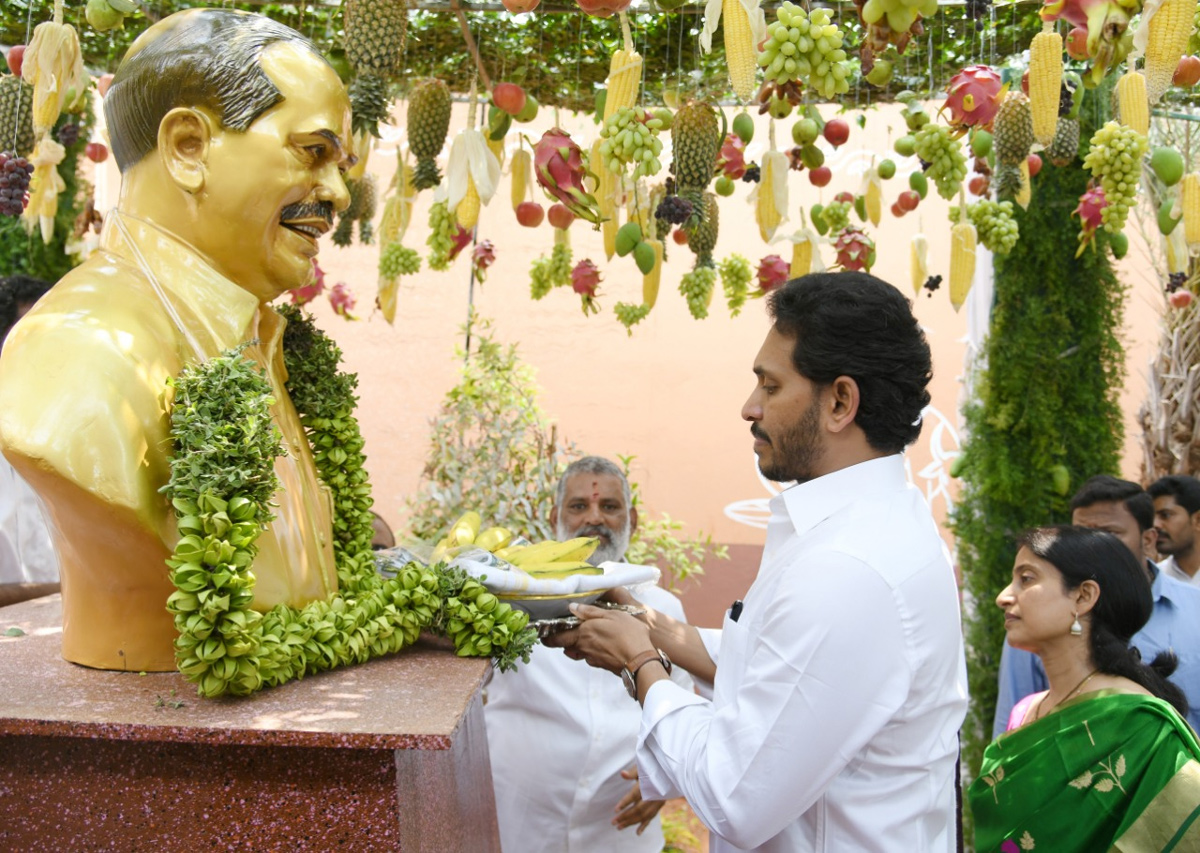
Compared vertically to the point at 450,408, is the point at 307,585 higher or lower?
higher

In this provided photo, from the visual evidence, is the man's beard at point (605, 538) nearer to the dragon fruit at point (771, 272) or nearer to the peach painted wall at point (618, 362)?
the dragon fruit at point (771, 272)

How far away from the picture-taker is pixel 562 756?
3.03 meters

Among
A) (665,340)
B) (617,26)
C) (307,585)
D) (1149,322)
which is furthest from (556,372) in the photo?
(307,585)

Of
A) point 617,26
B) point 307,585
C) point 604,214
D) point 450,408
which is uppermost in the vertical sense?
point 617,26

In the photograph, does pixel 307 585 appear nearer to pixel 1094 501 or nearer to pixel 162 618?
pixel 162 618

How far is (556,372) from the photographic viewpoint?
21.4ft

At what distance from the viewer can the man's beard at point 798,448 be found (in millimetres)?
1850

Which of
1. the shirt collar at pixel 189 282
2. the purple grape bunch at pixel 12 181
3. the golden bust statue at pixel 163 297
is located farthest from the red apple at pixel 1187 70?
the purple grape bunch at pixel 12 181

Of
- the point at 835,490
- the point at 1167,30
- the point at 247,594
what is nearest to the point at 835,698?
the point at 835,490

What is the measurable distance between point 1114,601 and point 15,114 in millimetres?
3059

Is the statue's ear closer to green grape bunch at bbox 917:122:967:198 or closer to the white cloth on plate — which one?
the white cloth on plate

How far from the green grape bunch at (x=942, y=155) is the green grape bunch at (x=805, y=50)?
84 centimetres

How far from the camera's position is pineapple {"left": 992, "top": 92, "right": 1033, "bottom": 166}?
2.84 meters

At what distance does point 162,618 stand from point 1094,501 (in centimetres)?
325
